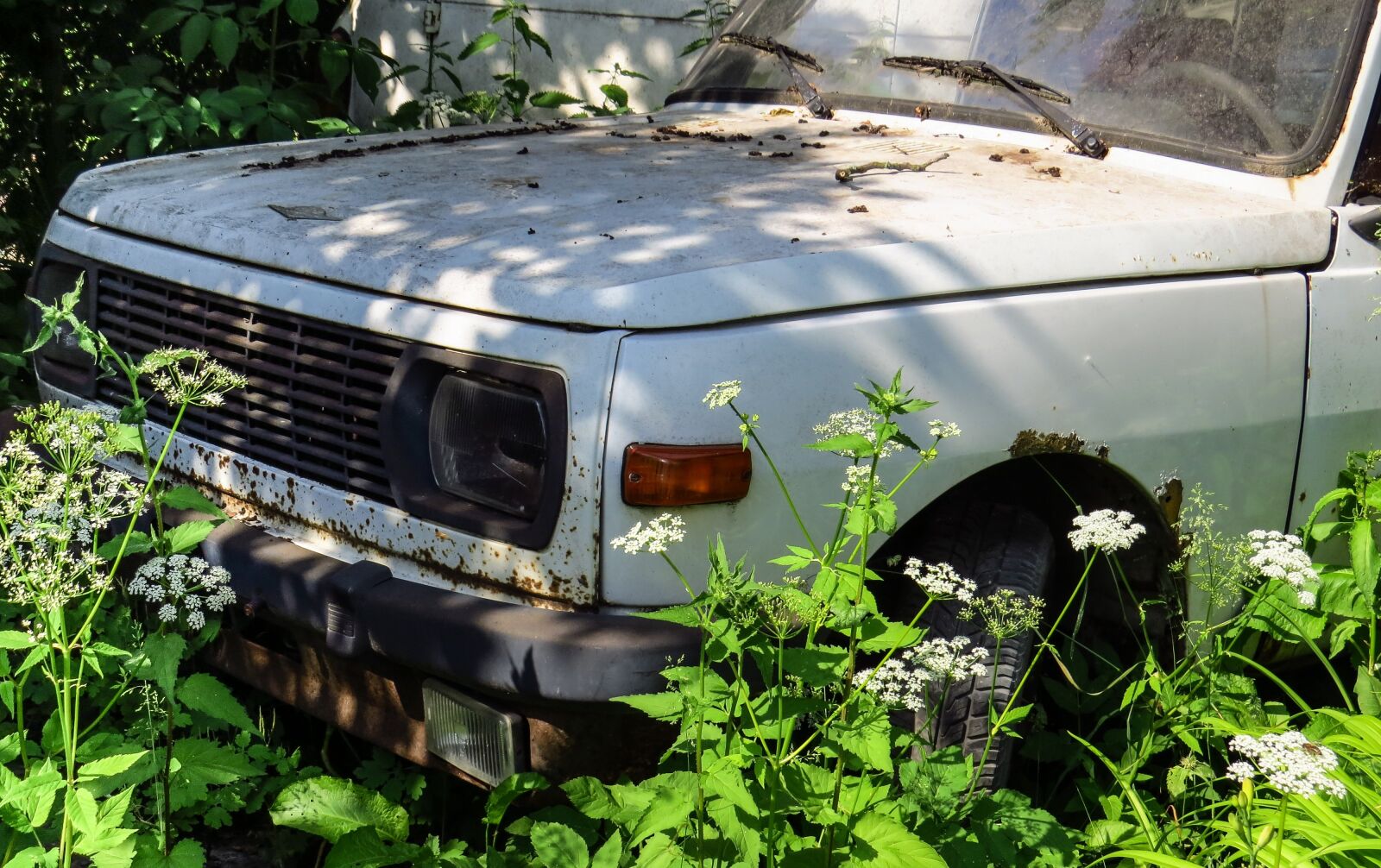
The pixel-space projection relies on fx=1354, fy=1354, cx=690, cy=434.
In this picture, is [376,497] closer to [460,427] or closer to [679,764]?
[460,427]

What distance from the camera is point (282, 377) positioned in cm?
247

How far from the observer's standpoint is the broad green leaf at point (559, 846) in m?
1.97

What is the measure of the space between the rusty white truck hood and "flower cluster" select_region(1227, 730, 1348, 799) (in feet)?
2.95

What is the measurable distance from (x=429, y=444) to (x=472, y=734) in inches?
19.0

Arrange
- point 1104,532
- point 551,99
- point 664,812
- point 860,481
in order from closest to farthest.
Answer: point 664,812 < point 860,481 < point 1104,532 < point 551,99

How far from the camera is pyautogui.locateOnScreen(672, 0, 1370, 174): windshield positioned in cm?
277

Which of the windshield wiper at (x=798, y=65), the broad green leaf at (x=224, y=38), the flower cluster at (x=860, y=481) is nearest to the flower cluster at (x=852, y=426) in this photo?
the flower cluster at (x=860, y=481)

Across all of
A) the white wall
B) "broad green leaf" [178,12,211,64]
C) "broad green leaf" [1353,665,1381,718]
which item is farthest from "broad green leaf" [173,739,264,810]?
the white wall

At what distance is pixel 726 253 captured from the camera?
2.21 metres

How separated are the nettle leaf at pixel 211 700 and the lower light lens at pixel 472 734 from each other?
288 millimetres

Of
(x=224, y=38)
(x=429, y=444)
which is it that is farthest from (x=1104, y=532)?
(x=224, y=38)

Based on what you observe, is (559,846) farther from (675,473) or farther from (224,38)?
(224,38)

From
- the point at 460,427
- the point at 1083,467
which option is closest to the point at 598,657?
the point at 460,427

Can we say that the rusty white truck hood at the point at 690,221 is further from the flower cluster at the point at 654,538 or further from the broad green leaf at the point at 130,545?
the broad green leaf at the point at 130,545
